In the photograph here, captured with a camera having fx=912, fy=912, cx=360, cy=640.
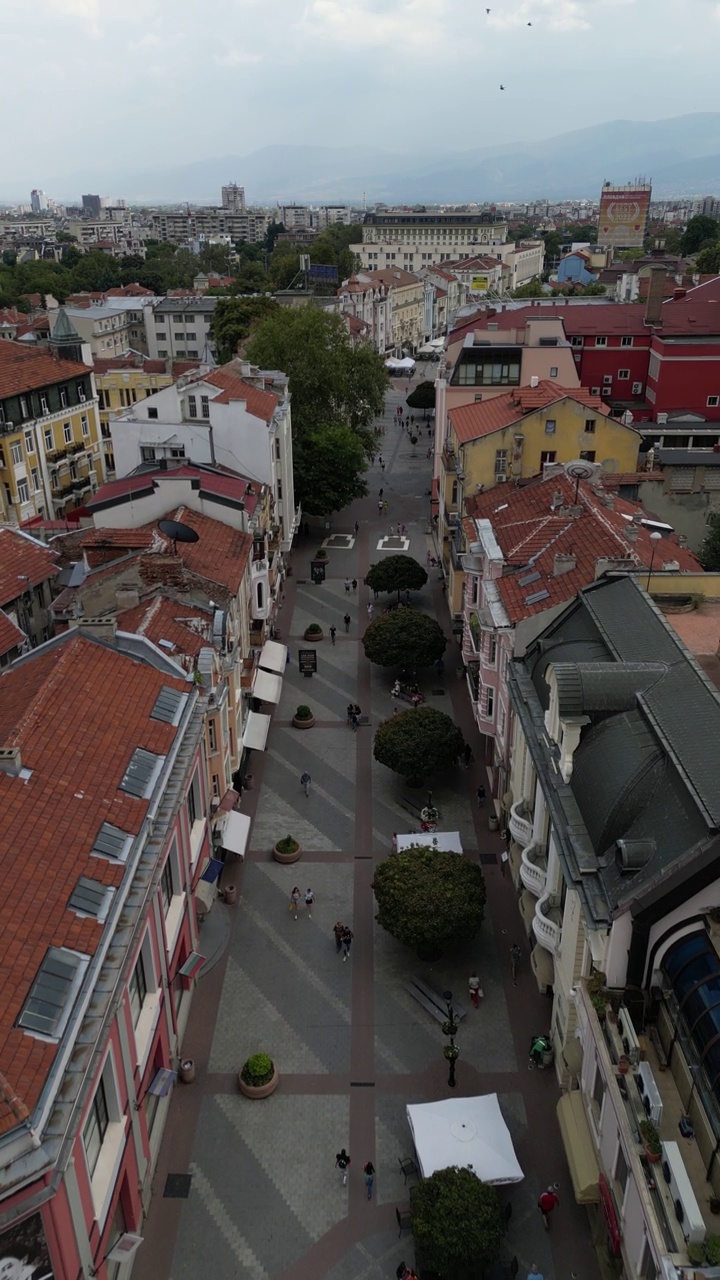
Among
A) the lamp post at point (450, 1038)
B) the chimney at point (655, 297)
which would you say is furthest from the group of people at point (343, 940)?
the chimney at point (655, 297)

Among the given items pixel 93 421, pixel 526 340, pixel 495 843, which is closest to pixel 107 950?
pixel 495 843

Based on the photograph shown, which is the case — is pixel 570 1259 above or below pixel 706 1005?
below

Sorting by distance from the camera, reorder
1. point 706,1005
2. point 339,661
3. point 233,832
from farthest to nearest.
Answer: point 339,661
point 233,832
point 706,1005

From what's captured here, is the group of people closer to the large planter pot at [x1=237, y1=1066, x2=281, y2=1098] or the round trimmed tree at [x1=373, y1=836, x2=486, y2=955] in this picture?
the round trimmed tree at [x1=373, y1=836, x2=486, y2=955]

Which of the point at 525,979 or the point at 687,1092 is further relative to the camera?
the point at 525,979

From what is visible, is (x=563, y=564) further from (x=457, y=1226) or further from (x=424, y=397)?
(x=424, y=397)

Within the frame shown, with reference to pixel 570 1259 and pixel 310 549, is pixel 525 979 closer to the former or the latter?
pixel 570 1259
